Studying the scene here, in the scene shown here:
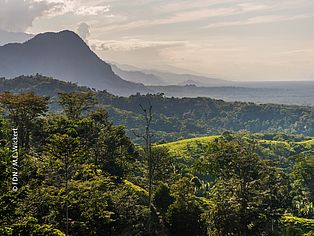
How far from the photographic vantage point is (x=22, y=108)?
1098 inches

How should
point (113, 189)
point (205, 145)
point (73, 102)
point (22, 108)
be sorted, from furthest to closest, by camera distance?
point (205, 145)
point (73, 102)
point (22, 108)
point (113, 189)

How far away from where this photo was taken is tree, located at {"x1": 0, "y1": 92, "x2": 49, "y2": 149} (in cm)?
2688

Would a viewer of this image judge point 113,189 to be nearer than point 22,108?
Yes

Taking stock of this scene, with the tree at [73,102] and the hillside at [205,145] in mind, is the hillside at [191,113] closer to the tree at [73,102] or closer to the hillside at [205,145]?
the hillside at [205,145]

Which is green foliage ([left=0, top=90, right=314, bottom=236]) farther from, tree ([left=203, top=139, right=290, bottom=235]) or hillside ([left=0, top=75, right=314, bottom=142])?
hillside ([left=0, top=75, right=314, bottom=142])

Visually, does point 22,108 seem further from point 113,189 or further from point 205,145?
point 205,145

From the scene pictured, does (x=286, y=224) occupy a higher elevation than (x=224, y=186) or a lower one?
lower

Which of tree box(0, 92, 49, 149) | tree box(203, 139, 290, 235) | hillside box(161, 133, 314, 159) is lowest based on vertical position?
hillside box(161, 133, 314, 159)

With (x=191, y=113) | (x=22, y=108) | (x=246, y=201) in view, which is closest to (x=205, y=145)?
(x=22, y=108)

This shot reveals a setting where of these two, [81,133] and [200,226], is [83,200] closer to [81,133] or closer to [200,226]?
[200,226]

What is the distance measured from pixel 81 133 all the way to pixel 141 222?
34.5 ft

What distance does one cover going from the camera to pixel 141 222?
21375 millimetres

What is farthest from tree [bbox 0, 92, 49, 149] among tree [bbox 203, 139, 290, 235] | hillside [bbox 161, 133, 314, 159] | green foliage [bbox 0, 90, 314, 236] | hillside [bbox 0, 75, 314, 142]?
hillside [bbox 0, 75, 314, 142]

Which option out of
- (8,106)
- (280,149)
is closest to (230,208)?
(8,106)
